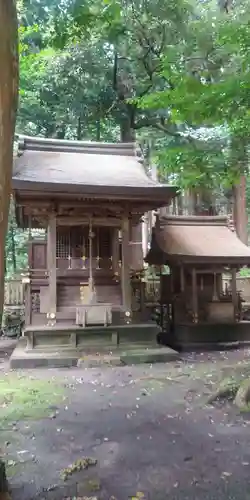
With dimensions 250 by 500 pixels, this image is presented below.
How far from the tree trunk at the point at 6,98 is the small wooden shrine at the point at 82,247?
751cm

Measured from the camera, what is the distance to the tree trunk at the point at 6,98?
7.97 feet

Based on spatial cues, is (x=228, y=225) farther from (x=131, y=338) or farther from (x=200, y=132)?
(x=131, y=338)

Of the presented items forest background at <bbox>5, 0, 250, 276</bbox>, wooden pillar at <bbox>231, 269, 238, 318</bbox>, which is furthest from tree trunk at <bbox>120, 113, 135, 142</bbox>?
wooden pillar at <bbox>231, 269, 238, 318</bbox>

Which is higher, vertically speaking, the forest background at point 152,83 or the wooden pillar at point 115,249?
the forest background at point 152,83

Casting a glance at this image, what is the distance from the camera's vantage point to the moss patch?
5.92 metres

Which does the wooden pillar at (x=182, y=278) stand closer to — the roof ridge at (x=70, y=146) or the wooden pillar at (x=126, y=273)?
the wooden pillar at (x=126, y=273)

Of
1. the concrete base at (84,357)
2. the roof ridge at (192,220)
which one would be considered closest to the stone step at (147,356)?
the concrete base at (84,357)

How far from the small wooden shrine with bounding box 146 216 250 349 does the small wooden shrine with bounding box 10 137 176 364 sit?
165 cm

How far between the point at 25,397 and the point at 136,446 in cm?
266

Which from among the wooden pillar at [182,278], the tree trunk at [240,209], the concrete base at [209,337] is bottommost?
the concrete base at [209,337]

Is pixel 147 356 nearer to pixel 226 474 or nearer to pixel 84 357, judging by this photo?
pixel 84 357

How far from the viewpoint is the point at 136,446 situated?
15.6 ft

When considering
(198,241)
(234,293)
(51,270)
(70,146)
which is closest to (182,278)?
(198,241)

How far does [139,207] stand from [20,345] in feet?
14.9
